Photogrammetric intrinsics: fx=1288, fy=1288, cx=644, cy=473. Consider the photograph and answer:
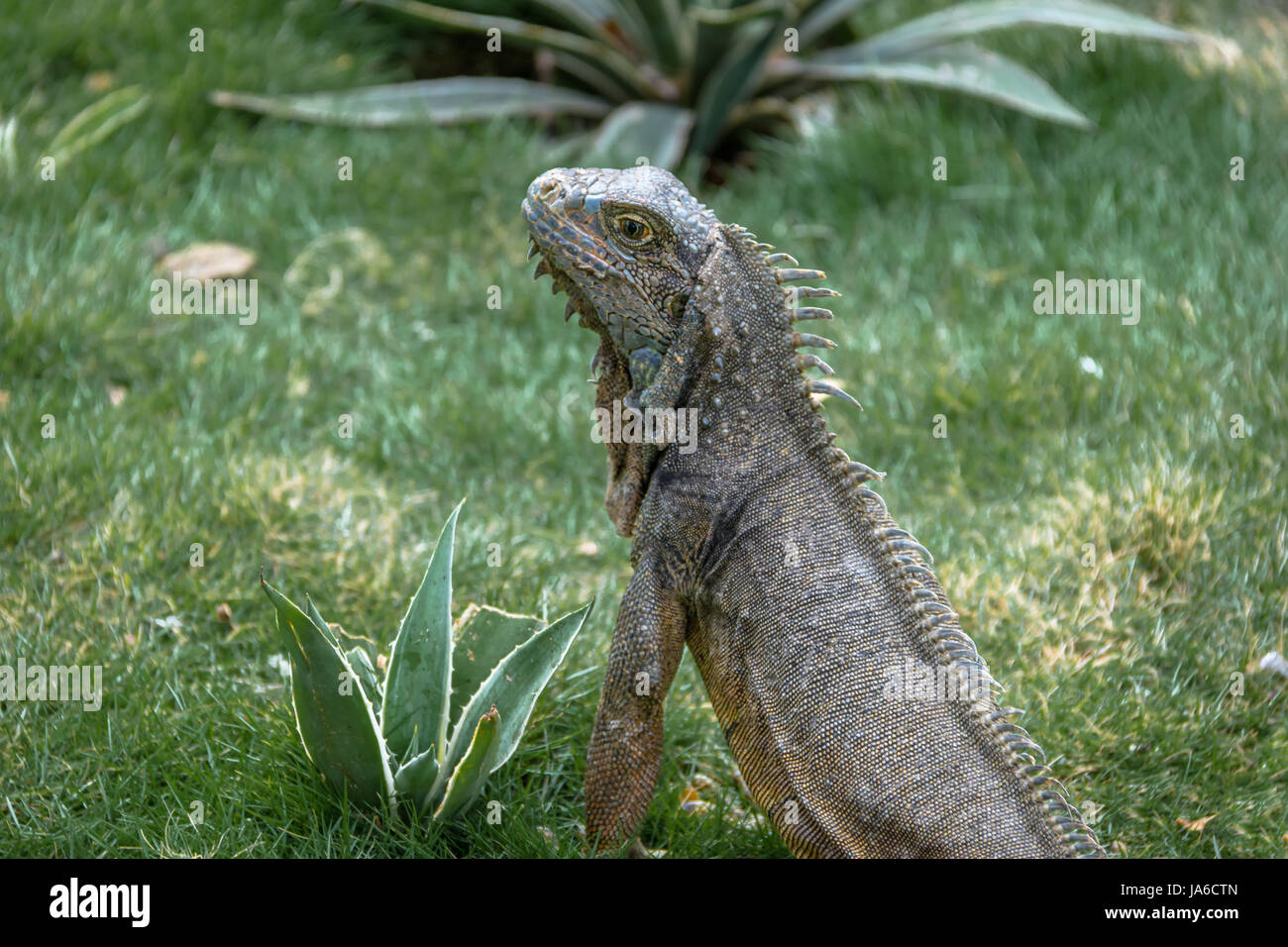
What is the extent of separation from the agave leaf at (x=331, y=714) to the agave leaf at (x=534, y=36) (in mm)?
5433

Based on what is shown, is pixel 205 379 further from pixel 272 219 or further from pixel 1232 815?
pixel 1232 815

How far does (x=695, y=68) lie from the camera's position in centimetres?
867

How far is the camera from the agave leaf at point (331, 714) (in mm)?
3465

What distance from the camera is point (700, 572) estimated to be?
3812mm

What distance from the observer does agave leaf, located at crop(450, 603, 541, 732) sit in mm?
4059

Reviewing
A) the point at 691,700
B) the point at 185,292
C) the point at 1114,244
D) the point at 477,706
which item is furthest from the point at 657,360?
the point at 1114,244

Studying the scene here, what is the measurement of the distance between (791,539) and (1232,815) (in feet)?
6.11
